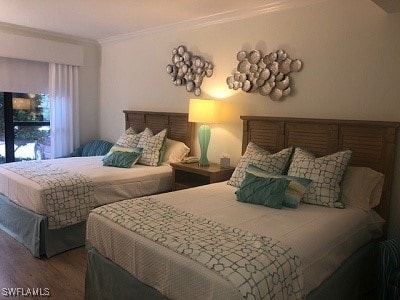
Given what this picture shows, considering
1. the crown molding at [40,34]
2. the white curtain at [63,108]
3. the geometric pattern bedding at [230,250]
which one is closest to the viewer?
the geometric pattern bedding at [230,250]

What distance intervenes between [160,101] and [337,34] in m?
2.30

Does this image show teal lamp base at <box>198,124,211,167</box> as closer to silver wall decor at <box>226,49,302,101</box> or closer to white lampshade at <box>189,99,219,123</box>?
white lampshade at <box>189,99,219,123</box>

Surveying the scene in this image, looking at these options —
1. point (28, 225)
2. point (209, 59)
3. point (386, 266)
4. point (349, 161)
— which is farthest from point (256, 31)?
point (28, 225)

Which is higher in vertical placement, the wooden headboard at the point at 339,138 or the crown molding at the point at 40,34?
the crown molding at the point at 40,34

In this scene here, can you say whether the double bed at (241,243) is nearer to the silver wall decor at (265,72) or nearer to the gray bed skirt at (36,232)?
the silver wall decor at (265,72)

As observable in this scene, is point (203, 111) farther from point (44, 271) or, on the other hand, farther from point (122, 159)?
point (44, 271)

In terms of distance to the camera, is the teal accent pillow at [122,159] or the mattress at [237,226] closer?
the mattress at [237,226]

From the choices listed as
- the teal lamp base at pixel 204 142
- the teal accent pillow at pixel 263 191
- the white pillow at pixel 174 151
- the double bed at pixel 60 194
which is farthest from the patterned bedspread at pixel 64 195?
the teal accent pillow at pixel 263 191

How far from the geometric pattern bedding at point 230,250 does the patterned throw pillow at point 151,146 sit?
1.72 meters

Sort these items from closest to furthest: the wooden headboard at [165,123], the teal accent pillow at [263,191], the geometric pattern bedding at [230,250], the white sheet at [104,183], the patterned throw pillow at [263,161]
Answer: the geometric pattern bedding at [230,250], the teal accent pillow at [263,191], the patterned throw pillow at [263,161], the white sheet at [104,183], the wooden headboard at [165,123]

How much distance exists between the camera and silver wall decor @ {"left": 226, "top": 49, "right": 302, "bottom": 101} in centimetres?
297

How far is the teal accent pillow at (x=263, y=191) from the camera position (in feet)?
7.29

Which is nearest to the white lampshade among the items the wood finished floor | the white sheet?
the white sheet

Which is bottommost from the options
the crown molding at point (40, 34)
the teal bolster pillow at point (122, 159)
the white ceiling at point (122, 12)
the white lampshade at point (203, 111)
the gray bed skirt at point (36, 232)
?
the gray bed skirt at point (36, 232)
